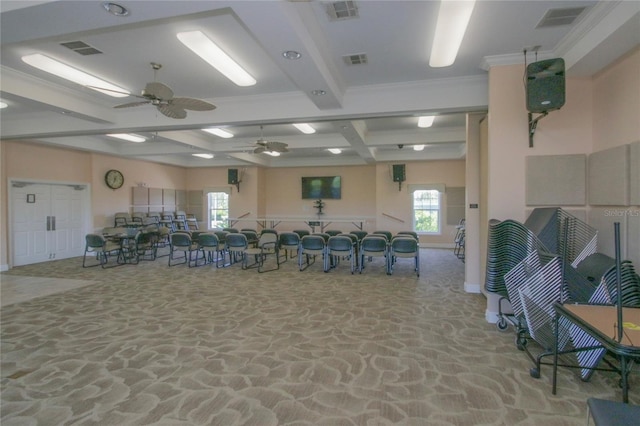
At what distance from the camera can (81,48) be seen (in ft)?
13.0

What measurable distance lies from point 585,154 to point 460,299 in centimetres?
254

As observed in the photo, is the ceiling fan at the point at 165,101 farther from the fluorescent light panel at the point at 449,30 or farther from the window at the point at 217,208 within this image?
the window at the point at 217,208

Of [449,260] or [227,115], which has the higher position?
[227,115]

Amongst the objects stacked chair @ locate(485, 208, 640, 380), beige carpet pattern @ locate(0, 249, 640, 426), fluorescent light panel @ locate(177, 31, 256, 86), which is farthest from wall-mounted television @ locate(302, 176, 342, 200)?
stacked chair @ locate(485, 208, 640, 380)

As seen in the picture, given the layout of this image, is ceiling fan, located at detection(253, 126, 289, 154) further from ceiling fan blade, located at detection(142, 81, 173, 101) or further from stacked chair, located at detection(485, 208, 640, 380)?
stacked chair, located at detection(485, 208, 640, 380)

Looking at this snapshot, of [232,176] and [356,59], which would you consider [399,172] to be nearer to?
[232,176]

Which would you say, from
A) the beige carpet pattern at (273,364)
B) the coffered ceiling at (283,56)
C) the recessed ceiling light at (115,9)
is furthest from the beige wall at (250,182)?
the recessed ceiling light at (115,9)

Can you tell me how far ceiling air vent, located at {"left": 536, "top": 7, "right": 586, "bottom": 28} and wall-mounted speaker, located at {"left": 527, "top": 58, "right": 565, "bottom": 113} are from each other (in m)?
0.36

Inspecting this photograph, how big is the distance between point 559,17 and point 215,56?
12.8 ft

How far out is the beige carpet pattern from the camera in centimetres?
225

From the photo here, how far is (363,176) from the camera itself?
12258 millimetres

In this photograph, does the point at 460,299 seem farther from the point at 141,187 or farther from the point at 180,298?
the point at 141,187

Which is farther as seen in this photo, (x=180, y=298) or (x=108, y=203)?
(x=108, y=203)

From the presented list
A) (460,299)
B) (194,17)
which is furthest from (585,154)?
(194,17)
